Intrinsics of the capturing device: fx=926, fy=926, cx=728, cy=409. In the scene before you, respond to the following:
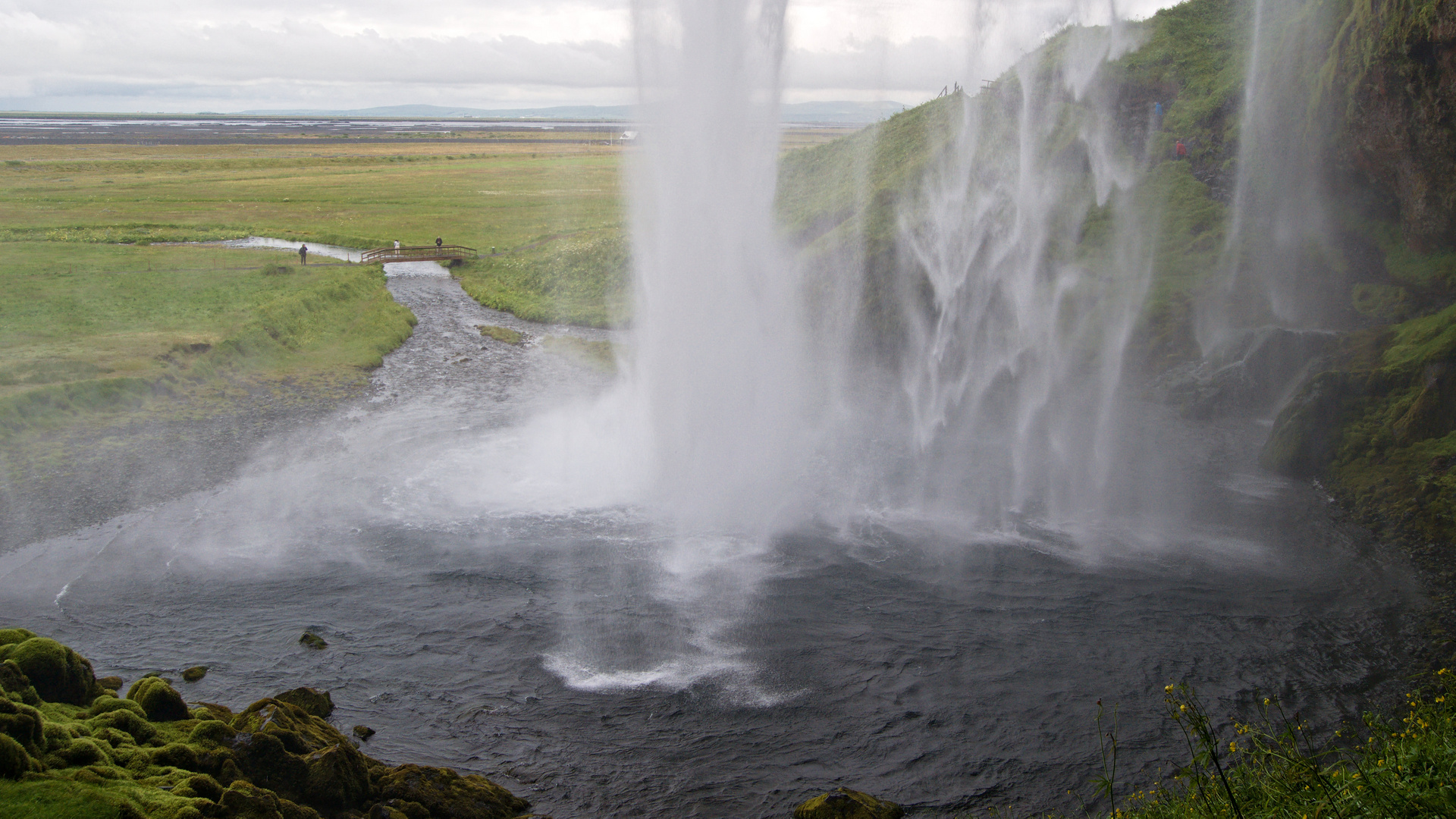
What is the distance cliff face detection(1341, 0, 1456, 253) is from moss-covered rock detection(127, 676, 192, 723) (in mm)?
31014

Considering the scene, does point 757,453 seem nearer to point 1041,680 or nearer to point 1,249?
point 1041,680

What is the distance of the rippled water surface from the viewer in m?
13.6

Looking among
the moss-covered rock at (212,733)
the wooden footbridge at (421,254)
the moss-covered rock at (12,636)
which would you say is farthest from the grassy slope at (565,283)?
the moss-covered rock at (212,733)

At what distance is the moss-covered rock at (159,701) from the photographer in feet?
40.7

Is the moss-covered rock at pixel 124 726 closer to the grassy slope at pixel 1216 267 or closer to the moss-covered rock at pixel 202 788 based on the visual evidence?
the moss-covered rock at pixel 202 788

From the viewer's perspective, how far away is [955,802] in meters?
12.6

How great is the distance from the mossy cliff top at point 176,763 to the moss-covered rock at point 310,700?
0.61 feet

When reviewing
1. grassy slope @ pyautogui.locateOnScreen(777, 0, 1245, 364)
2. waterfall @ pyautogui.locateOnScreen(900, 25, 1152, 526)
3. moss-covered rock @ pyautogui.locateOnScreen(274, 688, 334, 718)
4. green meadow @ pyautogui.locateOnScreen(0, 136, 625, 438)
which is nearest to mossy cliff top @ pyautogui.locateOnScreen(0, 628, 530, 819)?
moss-covered rock @ pyautogui.locateOnScreen(274, 688, 334, 718)

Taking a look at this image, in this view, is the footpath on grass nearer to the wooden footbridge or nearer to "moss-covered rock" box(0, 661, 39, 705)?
the wooden footbridge

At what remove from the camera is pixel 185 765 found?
10969mm

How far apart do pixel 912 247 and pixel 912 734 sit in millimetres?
28788

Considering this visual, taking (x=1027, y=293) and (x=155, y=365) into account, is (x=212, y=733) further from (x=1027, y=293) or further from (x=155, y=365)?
(x=1027, y=293)

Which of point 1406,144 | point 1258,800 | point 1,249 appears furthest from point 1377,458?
point 1,249

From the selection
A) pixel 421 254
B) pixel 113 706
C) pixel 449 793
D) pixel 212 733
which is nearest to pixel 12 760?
pixel 212 733
